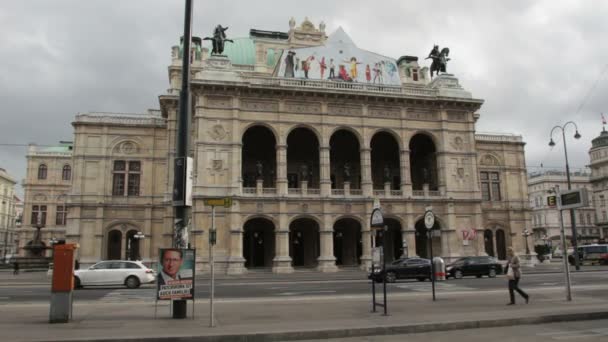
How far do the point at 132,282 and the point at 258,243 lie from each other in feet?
62.7

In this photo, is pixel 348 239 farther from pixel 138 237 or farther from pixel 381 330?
pixel 381 330

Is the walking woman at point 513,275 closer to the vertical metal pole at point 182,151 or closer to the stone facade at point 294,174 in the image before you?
the vertical metal pole at point 182,151

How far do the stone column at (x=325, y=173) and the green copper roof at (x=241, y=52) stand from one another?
56.5ft

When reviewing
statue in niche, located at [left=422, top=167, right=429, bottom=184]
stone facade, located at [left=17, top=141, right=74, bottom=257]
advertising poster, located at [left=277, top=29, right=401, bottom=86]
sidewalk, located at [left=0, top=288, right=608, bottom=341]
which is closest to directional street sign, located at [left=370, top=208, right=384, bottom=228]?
Result: sidewalk, located at [left=0, top=288, right=608, bottom=341]

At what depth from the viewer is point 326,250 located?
38.0 m

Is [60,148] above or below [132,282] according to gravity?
above

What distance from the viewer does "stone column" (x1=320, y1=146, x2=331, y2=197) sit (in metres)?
38.7

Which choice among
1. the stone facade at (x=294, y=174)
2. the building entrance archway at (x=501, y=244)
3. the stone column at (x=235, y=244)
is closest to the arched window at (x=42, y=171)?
the stone facade at (x=294, y=174)

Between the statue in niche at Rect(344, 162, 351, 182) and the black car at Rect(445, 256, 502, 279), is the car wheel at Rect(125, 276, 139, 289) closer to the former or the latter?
the black car at Rect(445, 256, 502, 279)

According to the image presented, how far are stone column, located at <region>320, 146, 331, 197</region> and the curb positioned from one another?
90.7 ft

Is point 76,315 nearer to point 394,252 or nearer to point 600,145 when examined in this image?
point 394,252

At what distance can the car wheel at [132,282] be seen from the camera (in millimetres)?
24062

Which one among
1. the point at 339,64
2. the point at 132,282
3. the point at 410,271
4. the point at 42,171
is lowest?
the point at 132,282

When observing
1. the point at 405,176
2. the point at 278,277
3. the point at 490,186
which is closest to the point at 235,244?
the point at 278,277
